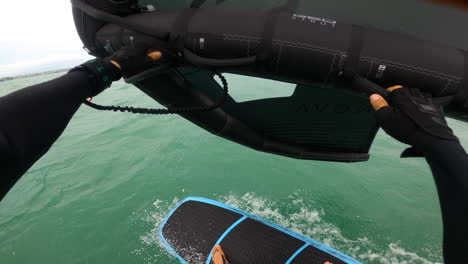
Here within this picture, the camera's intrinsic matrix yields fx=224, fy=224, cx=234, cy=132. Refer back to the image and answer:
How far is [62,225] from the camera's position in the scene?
12.2 ft

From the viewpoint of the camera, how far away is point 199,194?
4117mm

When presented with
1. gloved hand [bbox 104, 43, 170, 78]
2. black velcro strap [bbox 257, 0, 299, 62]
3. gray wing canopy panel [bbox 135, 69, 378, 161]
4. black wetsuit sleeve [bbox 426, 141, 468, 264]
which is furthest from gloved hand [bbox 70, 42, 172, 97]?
black wetsuit sleeve [bbox 426, 141, 468, 264]

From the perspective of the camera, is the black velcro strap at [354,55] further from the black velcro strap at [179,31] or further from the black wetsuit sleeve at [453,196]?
the black velcro strap at [179,31]

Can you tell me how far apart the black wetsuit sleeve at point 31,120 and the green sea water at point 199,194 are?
68.2 inches

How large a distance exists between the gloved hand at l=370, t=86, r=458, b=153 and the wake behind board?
6.20 feet

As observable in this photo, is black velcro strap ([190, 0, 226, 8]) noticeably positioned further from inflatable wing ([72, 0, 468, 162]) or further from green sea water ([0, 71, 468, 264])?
green sea water ([0, 71, 468, 264])

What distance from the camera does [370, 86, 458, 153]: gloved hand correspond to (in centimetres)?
92

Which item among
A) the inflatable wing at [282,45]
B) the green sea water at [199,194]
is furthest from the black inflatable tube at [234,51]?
the green sea water at [199,194]

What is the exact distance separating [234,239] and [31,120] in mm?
2385

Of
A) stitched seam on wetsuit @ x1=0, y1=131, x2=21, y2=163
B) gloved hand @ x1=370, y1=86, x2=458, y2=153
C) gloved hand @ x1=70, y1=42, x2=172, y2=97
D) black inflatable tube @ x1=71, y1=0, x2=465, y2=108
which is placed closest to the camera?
stitched seam on wetsuit @ x1=0, y1=131, x2=21, y2=163

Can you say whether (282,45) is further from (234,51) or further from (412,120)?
(412,120)

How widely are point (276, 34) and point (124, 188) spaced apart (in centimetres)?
426

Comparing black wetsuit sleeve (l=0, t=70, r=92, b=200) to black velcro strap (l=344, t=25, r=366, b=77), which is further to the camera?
black velcro strap (l=344, t=25, r=366, b=77)

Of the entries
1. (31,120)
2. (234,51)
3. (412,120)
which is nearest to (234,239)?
(234,51)
